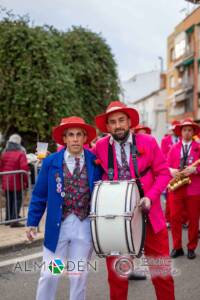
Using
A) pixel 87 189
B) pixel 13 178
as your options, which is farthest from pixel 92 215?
pixel 13 178

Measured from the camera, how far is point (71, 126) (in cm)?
376

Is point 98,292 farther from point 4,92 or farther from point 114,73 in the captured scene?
point 114,73

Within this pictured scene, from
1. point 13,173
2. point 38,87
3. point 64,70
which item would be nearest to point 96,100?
point 64,70

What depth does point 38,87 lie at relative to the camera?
12727 mm

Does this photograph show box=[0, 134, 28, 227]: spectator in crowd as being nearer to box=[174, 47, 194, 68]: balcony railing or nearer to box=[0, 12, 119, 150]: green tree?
box=[0, 12, 119, 150]: green tree

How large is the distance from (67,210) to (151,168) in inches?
31.9

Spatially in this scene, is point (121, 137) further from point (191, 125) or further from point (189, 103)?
point (189, 103)

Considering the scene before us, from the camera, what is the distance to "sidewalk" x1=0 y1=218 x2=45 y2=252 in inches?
263

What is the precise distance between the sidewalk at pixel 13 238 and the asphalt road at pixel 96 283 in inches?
24.2

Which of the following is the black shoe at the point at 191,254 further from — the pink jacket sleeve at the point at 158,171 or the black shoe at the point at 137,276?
the pink jacket sleeve at the point at 158,171

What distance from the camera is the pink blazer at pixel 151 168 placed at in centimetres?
372

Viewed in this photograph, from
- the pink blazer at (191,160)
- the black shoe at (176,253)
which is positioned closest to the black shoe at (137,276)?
the black shoe at (176,253)

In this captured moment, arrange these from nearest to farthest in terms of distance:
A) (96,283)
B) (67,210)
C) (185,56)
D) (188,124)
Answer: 1. (67,210)
2. (96,283)
3. (188,124)
4. (185,56)

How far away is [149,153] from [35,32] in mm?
10279
